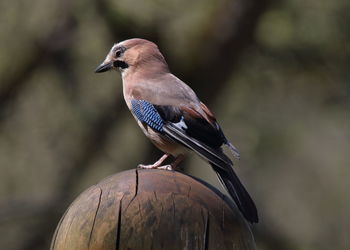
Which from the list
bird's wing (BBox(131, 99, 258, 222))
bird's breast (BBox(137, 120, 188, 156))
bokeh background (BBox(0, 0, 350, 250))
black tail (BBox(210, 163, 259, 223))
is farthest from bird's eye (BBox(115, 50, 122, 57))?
bokeh background (BBox(0, 0, 350, 250))

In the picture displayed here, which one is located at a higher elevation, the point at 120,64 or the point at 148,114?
the point at 120,64

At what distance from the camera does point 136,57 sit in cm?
688

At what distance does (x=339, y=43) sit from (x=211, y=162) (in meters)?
6.06

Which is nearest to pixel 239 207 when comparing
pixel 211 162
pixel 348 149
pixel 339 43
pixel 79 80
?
pixel 211 162

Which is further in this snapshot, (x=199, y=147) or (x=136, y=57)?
(x=136, y=57)

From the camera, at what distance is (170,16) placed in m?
11.0

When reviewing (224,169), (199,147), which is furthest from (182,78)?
(224,169)

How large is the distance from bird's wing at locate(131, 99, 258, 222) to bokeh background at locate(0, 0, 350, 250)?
15.5ft

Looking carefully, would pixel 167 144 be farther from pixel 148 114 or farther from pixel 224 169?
pixel 224 169

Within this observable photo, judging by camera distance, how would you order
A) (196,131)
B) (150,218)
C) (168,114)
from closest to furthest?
(150,218)
(196,131)
(168,114)

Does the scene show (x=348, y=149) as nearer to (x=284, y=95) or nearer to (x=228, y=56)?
(x=284, y=95)

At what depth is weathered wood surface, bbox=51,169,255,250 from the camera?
3.83 meters

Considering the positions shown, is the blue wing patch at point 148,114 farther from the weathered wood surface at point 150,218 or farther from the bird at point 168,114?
the weathered wood surface at point 150,218

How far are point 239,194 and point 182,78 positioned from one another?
637cm
